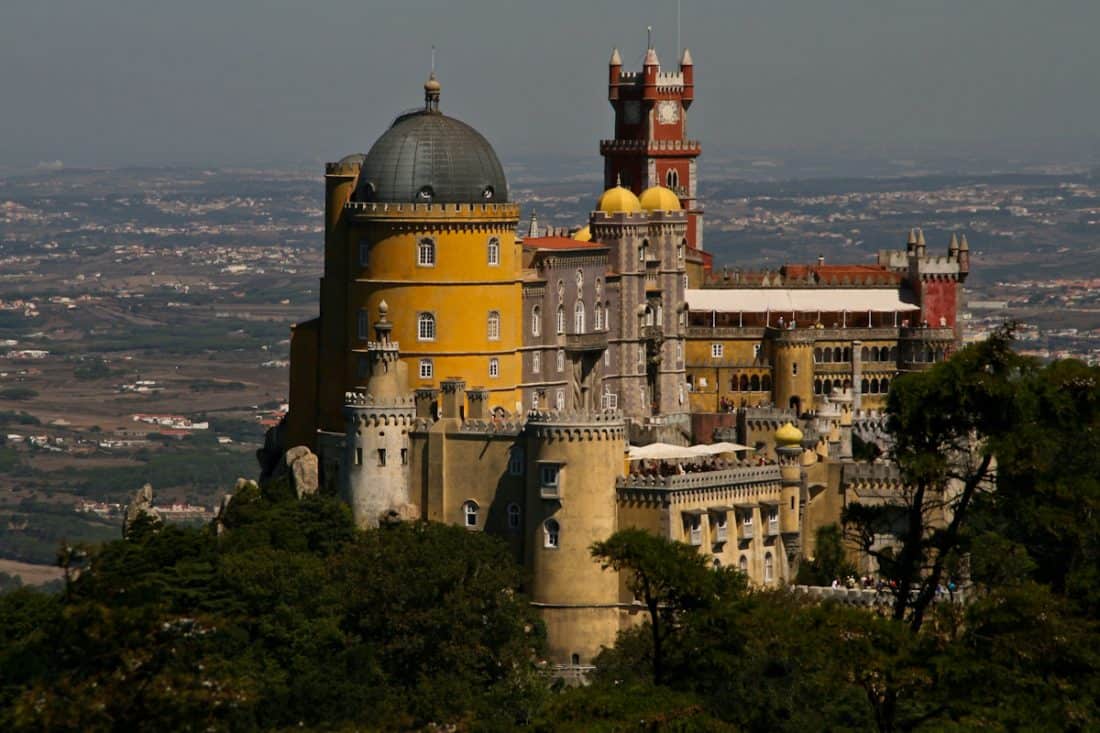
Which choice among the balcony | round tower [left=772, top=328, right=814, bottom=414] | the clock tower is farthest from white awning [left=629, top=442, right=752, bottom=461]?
the clock tower

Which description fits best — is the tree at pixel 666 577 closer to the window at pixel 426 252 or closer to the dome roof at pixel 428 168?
the window at pixel 426 252

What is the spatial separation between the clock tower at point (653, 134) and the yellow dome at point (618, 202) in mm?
17116

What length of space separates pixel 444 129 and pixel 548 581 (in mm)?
21418

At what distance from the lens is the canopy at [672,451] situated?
11662cm

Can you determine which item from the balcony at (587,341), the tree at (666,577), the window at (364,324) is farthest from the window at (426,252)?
the tree at (666,577)

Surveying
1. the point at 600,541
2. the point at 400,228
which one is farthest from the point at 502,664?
the point at 400,228

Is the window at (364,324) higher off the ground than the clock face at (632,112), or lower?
lower

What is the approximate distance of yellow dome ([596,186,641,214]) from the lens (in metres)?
133

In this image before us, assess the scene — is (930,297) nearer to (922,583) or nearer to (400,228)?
(400,228)

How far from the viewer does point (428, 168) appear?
397ft

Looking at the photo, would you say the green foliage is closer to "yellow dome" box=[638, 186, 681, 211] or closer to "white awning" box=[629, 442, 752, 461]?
"white awning" box=[629, 442, 752, 461]

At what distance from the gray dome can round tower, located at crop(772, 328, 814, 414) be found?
20.7m

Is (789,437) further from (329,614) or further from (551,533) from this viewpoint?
(329,614)

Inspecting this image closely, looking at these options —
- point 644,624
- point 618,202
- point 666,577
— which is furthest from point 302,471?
point 666,577
